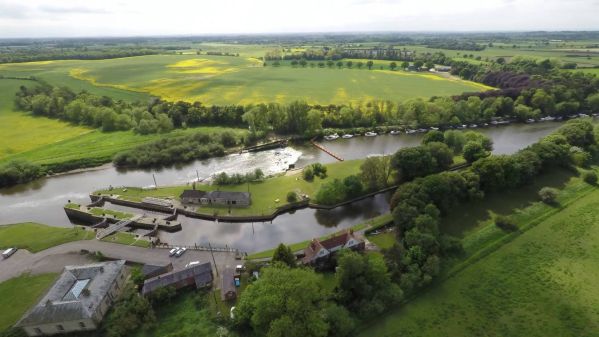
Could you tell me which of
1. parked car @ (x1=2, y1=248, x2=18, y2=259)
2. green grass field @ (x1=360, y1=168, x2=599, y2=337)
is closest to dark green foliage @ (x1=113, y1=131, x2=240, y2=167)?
parked car @ (x1=2, y1=248, x2=18, y2=259)

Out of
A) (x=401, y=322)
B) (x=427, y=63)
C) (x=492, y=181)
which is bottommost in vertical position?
(x=401, y=322)

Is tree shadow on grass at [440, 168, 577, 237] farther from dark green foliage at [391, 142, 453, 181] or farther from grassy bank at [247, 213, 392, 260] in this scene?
dark green foliage at [391, 142, 453, 181]

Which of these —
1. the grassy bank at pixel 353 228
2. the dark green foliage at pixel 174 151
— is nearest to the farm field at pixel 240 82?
the dark green foliage at pixel 174 151

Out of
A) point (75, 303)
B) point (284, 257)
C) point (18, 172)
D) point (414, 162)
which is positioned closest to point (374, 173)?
point (414, 162)

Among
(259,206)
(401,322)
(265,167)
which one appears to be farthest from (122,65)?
(401,322)

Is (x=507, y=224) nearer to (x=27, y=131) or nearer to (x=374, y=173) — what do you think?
(x=374, y=173)

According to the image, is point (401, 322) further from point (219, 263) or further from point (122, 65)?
point (122, 65)
